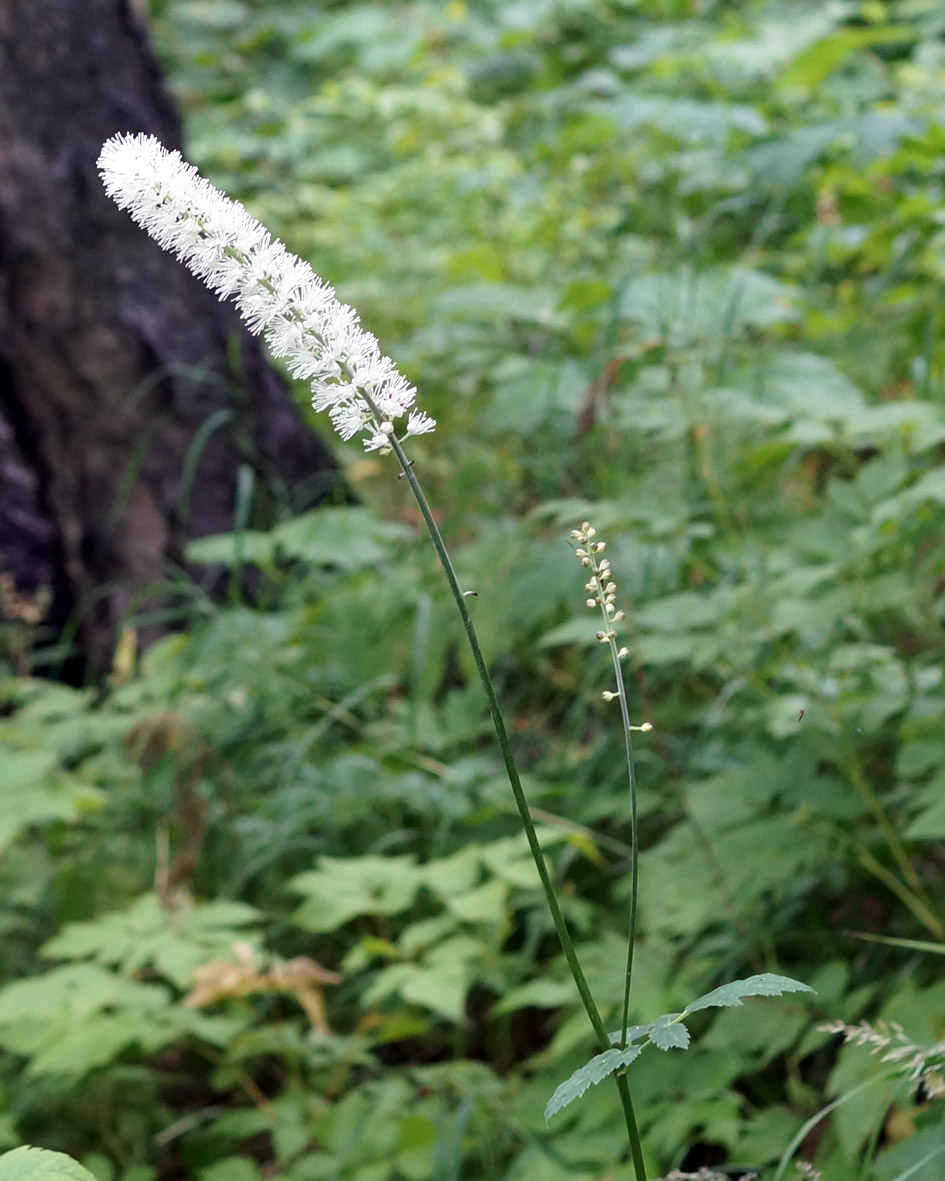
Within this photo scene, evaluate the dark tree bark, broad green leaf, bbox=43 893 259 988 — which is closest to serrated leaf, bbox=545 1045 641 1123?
broad green leaf, bbox=43 893 259 988

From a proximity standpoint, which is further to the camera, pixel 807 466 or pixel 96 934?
pixel 807 466

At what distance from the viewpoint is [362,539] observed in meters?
2.67

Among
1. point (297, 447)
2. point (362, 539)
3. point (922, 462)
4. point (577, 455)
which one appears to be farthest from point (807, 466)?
point (297, 447)

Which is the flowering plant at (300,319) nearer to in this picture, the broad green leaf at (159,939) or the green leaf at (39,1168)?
the green leaf at (39,1168)

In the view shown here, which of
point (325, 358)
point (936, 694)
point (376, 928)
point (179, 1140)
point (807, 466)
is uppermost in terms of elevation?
point (807, 466)

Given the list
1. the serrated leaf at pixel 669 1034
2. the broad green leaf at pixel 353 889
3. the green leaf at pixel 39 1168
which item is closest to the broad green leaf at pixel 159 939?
the broad green leaf at pixel 353 889

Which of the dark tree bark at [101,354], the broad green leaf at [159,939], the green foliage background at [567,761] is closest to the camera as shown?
the green foliage background at [567,761]

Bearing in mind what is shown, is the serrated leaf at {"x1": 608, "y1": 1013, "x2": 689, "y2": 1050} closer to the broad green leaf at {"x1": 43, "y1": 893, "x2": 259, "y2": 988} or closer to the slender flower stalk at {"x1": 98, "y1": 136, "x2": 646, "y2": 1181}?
the slender flower stalk at {"x1": 98, "y1": 136, "x2": 646, "y2": 1181}

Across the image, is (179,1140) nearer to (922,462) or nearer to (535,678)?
(535,678)

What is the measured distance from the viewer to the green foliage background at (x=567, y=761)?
1.60 metres

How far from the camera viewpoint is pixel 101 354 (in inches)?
122

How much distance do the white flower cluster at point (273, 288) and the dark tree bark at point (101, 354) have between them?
2.24m

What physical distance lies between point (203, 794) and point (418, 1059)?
2.45ft

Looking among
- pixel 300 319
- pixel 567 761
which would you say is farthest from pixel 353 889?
pixel 300 319
